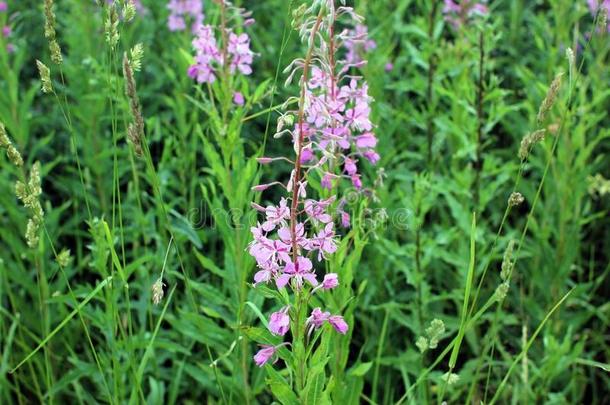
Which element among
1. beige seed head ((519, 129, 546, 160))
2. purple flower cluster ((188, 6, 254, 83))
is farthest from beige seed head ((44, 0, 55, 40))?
beige seed head ((519, 129, 546, 160))

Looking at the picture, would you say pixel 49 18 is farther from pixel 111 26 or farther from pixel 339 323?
pixel 339 323

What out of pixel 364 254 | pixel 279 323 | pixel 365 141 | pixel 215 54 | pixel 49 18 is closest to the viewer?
pixel 279 323

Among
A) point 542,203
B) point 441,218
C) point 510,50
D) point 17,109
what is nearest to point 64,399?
point 17,109

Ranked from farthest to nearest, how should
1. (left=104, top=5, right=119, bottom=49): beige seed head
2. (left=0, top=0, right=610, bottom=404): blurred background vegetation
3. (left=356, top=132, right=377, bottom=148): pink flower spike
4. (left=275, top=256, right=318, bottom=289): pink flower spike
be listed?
1. (left=0, top=0, right=610, bottom=404): blurred background vegetation
2. (left=356, top=132, right=377, bottom=148): pink flower spike
3. (left=104, top=5, right=119, bottom=49): beige seed head
4. (left=275, top=256, right=318, bottom=289): pink flower spike

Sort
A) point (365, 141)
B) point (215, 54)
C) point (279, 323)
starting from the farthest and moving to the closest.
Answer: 1. point (215, 54)
2. point (365, 141)
3. point (279, 323)

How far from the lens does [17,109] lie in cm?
347

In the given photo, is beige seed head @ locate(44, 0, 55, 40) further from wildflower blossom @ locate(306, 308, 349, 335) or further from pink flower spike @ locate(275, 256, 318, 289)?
wildflower blossom @ locate(306, 308, 349, 335)

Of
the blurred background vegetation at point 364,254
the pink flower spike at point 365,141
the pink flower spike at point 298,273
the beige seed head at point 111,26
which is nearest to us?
the pink flower spike at point 298,273

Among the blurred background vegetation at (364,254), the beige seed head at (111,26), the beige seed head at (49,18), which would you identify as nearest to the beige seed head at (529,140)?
the blurred background vegetation at (364,254)

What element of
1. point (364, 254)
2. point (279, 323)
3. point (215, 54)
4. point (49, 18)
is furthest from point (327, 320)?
point (364, 254)

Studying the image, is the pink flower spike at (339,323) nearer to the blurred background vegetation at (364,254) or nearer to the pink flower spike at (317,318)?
the pink flower spike at (317,318)

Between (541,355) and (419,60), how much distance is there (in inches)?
55.3

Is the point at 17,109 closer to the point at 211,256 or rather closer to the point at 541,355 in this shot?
the point at 211,256

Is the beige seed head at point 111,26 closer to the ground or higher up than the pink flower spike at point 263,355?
higher up
